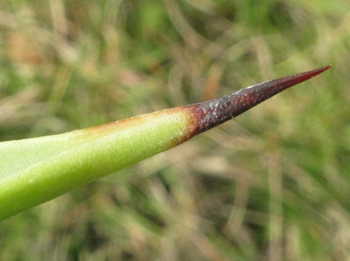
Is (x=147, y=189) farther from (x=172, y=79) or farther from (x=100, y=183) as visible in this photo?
(x=172, y=79)

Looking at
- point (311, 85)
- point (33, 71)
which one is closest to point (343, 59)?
point (311, 85)

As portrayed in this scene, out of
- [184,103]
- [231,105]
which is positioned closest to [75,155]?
[231,105]

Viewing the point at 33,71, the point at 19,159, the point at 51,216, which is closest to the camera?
the point at 19,159

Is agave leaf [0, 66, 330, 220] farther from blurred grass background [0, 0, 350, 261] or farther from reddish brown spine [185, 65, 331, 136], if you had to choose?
blurred grass background [0, 0, 350, 261]

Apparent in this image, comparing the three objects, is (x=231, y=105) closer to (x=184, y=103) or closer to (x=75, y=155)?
(x=75, y=155)

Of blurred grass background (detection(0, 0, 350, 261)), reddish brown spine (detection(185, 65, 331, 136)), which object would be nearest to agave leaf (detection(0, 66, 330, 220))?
reddish brown spine (detection(185, 65, 331, 136))

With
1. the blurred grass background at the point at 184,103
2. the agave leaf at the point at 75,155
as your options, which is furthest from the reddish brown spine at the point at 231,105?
the blurred grass background at the point at 184,103
